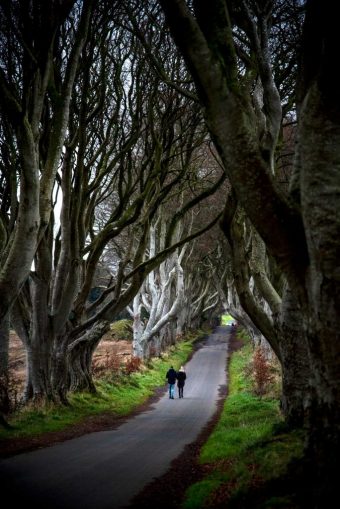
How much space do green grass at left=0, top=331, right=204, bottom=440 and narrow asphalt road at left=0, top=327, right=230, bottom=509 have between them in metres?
1.23

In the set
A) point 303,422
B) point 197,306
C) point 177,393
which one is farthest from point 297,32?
point 197,306

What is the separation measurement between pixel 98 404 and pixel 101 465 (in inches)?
328

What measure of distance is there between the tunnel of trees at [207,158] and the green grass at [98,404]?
82cm

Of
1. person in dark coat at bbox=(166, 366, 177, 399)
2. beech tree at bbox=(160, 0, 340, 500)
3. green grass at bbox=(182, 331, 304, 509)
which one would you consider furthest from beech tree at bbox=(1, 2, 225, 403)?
beech tree at bbox=(160, 0, 340, 500)

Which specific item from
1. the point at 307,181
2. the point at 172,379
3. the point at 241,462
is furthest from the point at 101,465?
the point at 172,379

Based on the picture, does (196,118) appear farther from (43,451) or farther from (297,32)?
(43,451)

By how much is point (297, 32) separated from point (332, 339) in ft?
27.4

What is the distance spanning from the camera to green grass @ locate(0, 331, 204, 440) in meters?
11.7

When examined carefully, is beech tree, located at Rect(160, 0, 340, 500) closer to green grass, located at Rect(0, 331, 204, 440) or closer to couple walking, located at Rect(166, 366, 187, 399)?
green grass, located at Rect(0, 331, 204, 440)

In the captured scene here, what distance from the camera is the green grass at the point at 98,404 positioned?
11.7 meters

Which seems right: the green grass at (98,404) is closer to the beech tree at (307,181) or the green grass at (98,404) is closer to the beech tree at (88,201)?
the beech tree at (88,201)

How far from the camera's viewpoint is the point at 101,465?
8.19 metres

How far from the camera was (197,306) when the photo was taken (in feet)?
181

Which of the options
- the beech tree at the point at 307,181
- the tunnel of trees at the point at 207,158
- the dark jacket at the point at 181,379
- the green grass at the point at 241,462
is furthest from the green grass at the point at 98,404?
the beech tree at the point at 307,181
